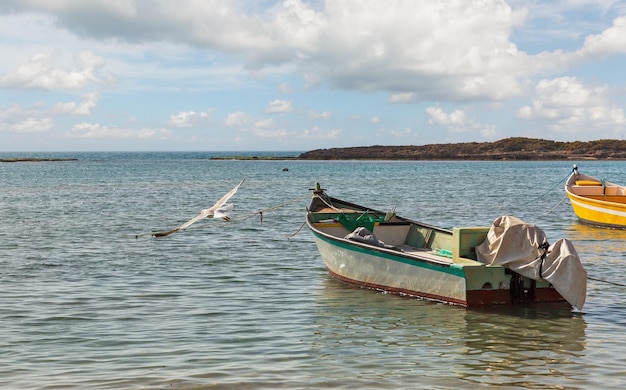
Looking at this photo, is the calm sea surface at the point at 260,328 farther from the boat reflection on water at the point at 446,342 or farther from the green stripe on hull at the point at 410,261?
the green stripe on hull at the point at 410,261

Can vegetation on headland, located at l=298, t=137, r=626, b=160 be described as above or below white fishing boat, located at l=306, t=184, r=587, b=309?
above

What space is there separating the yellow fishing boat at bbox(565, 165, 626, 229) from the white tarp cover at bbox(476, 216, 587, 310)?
16.2 meters

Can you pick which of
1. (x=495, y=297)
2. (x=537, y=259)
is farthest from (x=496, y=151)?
(x=537, y=259)

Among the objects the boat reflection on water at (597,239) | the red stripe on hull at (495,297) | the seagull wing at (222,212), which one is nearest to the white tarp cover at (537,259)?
the red stripe on hull at (495,297)

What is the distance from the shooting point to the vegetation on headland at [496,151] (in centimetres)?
17262

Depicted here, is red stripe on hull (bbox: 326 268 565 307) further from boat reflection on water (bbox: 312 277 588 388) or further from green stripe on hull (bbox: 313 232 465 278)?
green stripe on hull (bbox: 313 232 465 278)

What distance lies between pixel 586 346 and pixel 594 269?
8247mm

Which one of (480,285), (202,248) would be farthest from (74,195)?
(480,285)

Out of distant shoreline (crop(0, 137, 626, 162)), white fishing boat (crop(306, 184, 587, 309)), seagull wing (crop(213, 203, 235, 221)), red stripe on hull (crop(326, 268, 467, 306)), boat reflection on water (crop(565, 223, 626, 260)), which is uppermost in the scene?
distant shoreline (crop(0, 137, 626, 162))

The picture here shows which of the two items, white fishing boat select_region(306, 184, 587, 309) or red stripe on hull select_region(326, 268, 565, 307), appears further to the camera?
red stripe on hull select_region(326, 268, 565, 307)

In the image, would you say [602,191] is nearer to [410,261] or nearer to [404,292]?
[404,292]

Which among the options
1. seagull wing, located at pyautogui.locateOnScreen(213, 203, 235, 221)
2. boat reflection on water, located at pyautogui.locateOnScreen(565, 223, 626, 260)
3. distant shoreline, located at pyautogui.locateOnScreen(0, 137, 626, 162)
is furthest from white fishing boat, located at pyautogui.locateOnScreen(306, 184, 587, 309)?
distant shoreline, located at pyautogui.locateOnScreen(0, 137, 626, 162)

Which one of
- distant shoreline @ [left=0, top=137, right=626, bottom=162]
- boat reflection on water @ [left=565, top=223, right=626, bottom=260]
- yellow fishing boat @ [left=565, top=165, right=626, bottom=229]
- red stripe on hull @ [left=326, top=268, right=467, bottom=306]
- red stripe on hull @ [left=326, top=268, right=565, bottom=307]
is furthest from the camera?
distant shoreline @ [left=0, top=137, right=626, bottom=162]

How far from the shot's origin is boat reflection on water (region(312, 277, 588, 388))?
33.3ft
